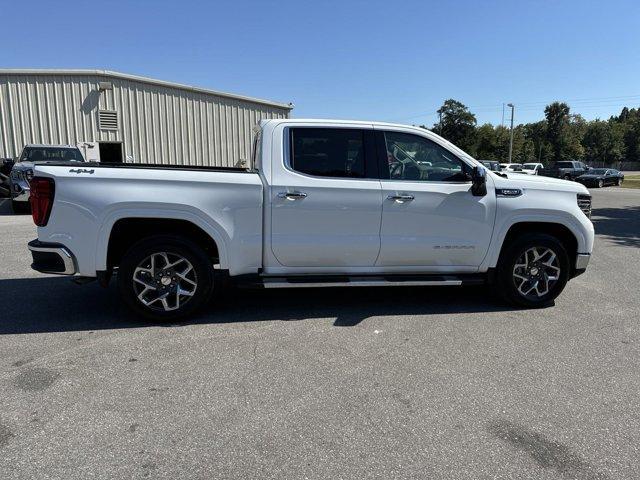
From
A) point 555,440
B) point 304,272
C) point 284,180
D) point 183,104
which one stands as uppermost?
point 183,104

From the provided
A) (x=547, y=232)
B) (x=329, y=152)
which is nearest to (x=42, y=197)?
(x=329, y=152)

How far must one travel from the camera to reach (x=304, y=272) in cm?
495

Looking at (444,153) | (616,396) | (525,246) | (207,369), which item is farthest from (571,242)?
(207,369)

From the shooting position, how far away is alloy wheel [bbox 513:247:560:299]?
5355 millimetres

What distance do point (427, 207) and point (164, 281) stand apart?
269cm

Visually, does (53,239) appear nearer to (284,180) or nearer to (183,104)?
(284,180)

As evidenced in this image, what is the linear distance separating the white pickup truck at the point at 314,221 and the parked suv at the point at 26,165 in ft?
32.1


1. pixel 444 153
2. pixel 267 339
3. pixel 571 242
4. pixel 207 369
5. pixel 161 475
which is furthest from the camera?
pixel 571 242

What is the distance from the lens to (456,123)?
91.2 metres

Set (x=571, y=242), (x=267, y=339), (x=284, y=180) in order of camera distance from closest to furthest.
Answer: (x=267, y=339)
(x=284, y=180)
(x=571, y=242)

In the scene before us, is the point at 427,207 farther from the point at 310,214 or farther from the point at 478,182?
the point at 310,214

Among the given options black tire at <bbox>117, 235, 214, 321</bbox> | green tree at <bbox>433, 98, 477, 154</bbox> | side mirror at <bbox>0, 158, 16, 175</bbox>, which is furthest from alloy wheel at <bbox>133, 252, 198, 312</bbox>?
green tree at <bbox>433, 98, 477, 154</bbox>

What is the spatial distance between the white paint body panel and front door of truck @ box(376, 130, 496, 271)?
0.04 feet

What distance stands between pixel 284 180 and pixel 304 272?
95 centimetres
